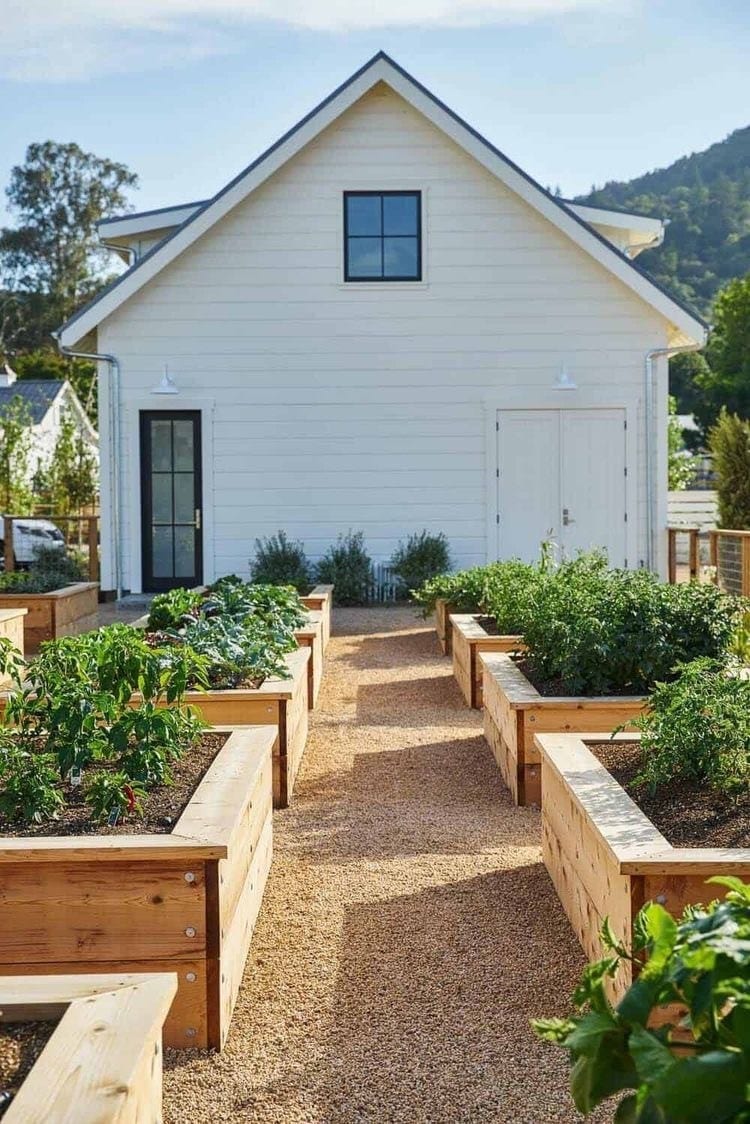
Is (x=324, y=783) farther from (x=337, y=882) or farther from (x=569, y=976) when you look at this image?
(x=569, y=976)

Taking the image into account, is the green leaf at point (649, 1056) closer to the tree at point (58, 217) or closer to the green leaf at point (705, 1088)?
the green leaf at point (705, 1088)

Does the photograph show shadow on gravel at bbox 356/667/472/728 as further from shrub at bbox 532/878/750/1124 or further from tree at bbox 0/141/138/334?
tree at bbox 0/141/138/334

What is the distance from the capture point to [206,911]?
360cm

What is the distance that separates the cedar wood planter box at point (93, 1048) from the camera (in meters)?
2.25

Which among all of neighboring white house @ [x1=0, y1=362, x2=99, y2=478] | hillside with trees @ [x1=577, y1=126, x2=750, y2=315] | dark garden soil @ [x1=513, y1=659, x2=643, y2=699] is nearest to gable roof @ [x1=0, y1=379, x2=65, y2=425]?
neighboring white house @ [x1=0, y1=362, x2=99, y2=478]

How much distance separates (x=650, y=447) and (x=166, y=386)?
5632 mm

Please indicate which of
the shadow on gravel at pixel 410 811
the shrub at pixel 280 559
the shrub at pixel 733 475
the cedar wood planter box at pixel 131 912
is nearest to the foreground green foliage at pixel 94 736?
the cedar wood planter box at pixel 131 912

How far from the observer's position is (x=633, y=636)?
6.41 m

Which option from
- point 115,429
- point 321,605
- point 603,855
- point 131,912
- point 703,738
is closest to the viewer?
point 131,912

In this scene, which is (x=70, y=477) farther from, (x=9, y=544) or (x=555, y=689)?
(x=555, y=689)

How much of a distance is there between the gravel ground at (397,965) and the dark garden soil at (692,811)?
0.53 meters

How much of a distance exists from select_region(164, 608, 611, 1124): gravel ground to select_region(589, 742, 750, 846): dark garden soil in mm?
526

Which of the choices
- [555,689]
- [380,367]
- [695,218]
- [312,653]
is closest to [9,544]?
[380,367]

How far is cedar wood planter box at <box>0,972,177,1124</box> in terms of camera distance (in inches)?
88.7
